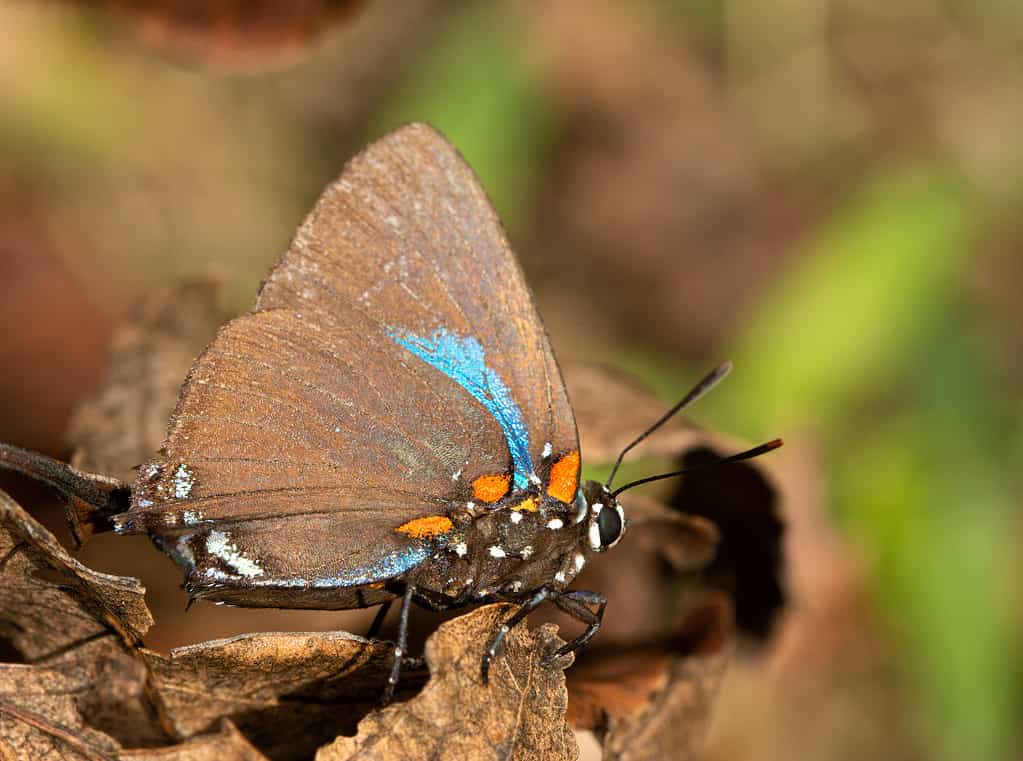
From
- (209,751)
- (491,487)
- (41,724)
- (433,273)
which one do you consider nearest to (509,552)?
(491,487)

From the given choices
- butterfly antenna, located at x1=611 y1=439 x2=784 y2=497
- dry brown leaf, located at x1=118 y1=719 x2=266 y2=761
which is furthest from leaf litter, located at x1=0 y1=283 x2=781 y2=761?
butterfly antenna, located at x1=611 y1=439 x2=784 y2=497

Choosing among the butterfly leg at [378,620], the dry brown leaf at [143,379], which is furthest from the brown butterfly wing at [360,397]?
the dry brown leaf at [143,379]

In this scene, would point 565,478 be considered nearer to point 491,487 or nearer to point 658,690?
point 491,487

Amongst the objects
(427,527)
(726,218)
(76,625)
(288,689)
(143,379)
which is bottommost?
(288,689)

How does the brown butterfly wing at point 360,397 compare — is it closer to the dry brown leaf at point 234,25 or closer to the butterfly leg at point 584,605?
the butterfly leg at point 584,605

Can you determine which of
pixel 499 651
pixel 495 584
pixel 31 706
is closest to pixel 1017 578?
pixel 495 584

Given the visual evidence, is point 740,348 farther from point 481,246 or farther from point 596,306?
point 481,246
